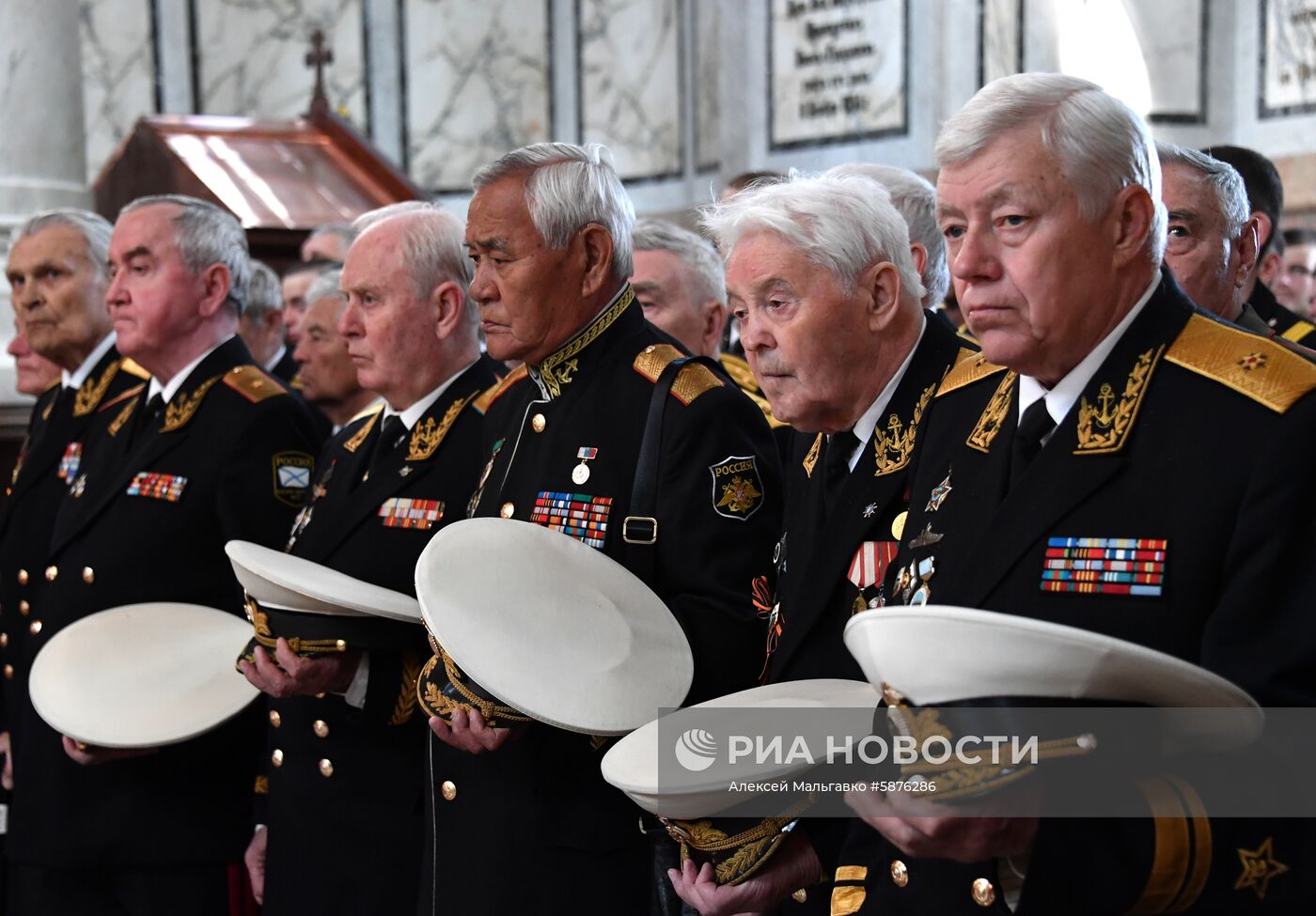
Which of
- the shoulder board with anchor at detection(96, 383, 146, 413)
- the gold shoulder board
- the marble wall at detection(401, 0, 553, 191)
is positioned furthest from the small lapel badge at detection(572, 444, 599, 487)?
the marble wall at detection(401, 0, 553, 191)

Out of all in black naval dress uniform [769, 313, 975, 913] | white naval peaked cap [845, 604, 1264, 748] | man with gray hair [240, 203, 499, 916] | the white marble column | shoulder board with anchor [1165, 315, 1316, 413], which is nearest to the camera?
white naval peaked cap [845, 604, 1264, 748]

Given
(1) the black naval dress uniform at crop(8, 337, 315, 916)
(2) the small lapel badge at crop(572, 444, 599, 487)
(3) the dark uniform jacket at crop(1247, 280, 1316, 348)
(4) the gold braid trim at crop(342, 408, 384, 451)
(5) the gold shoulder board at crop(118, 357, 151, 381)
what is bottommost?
(1) the black naval dress uniform at crop(8, 337, 315, 916)

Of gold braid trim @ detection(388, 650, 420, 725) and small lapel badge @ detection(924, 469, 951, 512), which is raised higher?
small lapel badge @ detection(924, 469, 951, 512)

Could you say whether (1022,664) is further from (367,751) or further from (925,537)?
(367,751)

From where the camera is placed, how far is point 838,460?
7.14 ft

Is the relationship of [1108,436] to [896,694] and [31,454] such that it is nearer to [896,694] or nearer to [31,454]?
[896,694]

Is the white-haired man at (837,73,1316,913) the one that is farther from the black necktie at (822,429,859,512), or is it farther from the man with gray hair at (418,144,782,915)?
the man with gray hair at (418,144,782,915)

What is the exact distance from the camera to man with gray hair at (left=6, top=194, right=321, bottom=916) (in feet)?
10.4

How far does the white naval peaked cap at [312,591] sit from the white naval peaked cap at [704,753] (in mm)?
623

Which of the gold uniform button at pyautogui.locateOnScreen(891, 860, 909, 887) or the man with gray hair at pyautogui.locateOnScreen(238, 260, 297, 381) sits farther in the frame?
the man with gray hair at pyautogui.locateOnScreen(238, 260, 297, 381)

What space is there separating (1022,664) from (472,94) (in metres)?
8.71

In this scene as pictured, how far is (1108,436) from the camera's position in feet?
5.16

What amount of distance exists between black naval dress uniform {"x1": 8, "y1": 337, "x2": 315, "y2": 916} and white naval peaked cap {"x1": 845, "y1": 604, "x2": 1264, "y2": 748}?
6.82 feet

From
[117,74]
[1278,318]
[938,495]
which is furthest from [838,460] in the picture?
[117,74]
